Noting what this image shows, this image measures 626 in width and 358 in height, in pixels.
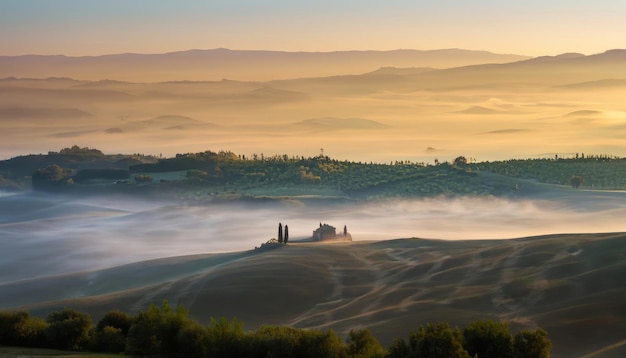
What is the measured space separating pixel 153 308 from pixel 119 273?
9010 centimetres

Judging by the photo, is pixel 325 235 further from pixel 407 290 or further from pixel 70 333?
pixel 70 333

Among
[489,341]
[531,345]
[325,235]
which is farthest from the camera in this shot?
[325,235]

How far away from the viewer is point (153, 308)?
52281 millimetres

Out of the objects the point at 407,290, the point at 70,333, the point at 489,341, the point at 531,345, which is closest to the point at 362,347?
the point at 489,341

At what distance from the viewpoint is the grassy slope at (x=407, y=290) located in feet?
246

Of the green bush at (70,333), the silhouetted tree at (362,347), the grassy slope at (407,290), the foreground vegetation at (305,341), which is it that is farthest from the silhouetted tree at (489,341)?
the green bush at (70,333)

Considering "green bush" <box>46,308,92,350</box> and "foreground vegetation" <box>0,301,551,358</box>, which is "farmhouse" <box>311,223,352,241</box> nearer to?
"green bush" <box>46,308,92,350</box>

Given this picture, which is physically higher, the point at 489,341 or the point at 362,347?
the point at 489,341

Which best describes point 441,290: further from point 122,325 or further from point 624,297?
point 122,325

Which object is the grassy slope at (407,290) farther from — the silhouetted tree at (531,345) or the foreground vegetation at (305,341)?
the foreground vegetation at (305,341)

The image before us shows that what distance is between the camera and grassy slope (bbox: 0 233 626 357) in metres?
74.9

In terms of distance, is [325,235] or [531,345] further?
[325,235]

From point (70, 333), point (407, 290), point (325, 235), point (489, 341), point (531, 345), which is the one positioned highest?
point (489, 341)

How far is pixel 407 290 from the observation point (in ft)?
303
